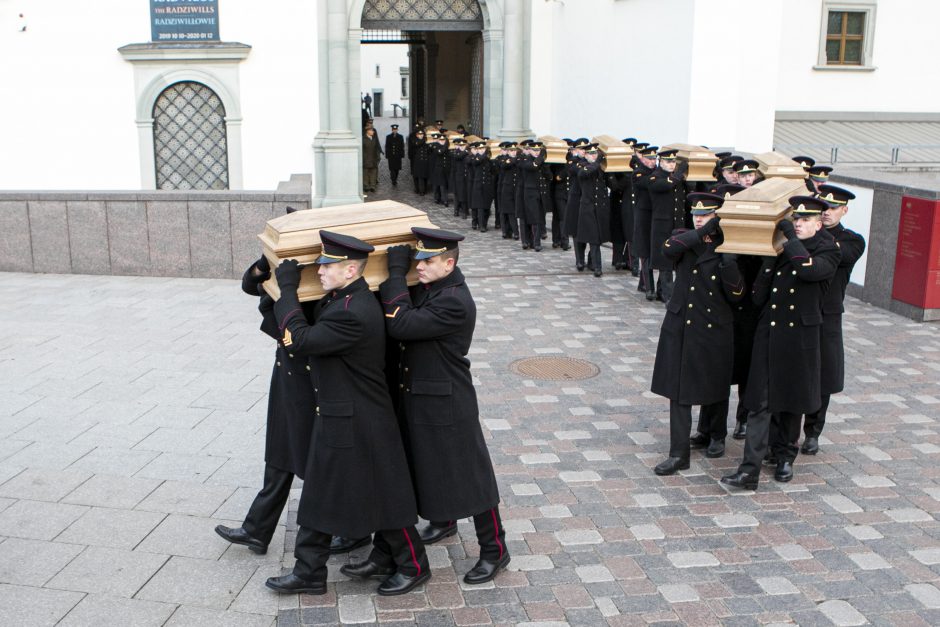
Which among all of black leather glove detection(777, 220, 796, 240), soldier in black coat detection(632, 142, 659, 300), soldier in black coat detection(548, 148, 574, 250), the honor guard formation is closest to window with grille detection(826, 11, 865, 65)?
soldier in black coat detection(548, 148, 574, 250)

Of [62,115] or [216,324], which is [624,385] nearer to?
[216,324]

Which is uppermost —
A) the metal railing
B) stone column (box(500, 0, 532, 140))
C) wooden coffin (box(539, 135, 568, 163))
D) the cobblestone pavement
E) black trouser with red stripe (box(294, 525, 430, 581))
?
stone column (box(500, 0, 532, 140))

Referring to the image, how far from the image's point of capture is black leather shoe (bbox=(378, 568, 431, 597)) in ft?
16.3

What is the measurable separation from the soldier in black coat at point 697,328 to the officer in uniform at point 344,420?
2.36 m

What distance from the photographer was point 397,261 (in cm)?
482

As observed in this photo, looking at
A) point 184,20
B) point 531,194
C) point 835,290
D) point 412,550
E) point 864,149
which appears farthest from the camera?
point 864,149

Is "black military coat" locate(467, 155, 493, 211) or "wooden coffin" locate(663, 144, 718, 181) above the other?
"wooden coffin" locate(663, 144, 718, 181)

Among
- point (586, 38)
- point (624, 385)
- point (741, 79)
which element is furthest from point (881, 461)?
point (586, 38)

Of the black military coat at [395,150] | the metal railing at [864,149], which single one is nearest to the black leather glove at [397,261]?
the metal railing at [864,149]

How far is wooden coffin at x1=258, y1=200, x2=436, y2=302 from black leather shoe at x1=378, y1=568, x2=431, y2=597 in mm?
1435

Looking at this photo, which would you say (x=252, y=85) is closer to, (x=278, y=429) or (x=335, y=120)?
(x=335, y=120)

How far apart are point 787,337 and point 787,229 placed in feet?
2.29

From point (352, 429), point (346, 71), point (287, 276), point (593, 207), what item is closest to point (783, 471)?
point (352, 429)

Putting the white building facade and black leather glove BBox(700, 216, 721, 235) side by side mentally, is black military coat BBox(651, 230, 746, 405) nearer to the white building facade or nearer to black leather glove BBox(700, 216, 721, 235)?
black leather glove BBox(700, 216, 721, 235)
